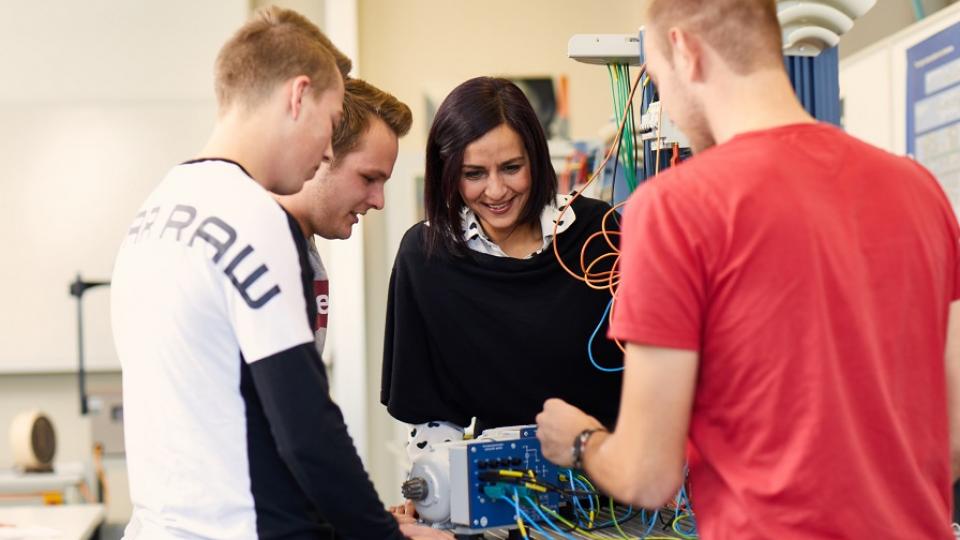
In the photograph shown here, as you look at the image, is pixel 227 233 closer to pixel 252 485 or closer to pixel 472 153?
pixel 252 485

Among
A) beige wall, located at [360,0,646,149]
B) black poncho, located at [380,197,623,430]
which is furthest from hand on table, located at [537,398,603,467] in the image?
beige wall, located at [360,0,646,149]

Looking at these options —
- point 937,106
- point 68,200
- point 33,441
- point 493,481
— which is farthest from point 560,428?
point 68,200

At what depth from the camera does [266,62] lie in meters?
1.25

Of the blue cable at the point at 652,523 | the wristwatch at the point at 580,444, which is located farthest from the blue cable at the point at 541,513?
the wristwatch at the point at 580,444

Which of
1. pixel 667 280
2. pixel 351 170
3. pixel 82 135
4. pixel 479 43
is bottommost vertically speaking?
pixel 667 280

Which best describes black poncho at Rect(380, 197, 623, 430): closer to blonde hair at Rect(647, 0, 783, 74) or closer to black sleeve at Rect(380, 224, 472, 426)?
black sleeve at Rect(380, 224, 472, 426)

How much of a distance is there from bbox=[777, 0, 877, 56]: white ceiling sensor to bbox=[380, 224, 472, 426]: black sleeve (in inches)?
31.8

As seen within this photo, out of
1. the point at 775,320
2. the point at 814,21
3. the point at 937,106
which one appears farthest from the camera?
the point at 937,106

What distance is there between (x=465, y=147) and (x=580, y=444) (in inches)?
33.2

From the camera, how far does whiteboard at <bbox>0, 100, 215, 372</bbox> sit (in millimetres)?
4176

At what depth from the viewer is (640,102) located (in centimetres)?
171

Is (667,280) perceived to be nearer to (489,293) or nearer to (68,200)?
(489,293)

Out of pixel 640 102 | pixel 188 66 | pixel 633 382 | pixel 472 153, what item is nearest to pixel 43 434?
pixel 188 66

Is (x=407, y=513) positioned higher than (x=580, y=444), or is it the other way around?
(x=580, y=444)
